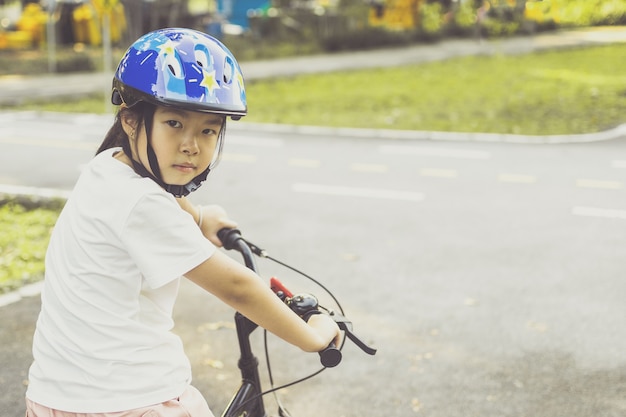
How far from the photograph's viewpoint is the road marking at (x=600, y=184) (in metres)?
8.77

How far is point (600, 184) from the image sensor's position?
29.2 feet

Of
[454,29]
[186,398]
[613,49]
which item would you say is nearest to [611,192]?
[186,398]

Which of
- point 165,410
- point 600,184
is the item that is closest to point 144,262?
point 165,410

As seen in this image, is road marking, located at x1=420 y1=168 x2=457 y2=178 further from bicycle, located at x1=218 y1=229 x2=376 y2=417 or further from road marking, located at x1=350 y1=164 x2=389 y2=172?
bicycle, located at x1=218 y1=229 x2=376 y2=417

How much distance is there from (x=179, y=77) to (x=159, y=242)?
42cm

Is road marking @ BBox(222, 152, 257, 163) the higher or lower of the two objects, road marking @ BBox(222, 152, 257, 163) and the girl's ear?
the lower

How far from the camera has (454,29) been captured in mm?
32250

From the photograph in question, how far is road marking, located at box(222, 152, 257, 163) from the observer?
34.9 feet

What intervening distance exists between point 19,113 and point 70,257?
14175 mm

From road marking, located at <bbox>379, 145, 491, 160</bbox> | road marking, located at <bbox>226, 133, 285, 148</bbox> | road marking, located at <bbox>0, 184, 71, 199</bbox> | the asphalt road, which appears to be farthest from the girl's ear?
road marking, located at <bbox>226, 133, 285, 148</bbox>

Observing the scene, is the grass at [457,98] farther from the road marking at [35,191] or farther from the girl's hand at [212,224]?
the girl's hand at [212,224]

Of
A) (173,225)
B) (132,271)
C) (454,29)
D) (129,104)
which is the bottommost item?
(454,29)

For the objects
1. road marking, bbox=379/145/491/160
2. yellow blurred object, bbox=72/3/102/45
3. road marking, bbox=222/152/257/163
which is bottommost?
yellow blurred object, bbox=72/3/102/45

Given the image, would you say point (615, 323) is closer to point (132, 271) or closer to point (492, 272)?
point (492, 272)
